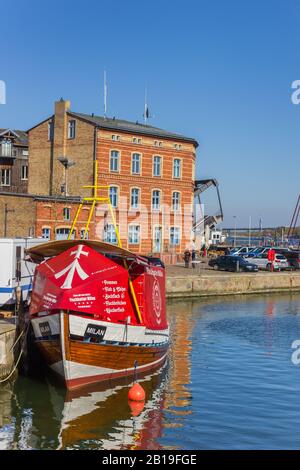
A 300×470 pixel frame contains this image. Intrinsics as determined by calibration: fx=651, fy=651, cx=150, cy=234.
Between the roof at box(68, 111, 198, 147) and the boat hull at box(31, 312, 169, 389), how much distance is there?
35.6 m

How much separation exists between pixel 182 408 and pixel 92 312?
12.0 ft

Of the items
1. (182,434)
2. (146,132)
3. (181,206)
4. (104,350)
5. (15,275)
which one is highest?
(146,132)

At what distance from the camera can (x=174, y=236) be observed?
5959 centimetres

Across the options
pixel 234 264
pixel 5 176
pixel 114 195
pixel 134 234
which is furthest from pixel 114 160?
pixel 5 176

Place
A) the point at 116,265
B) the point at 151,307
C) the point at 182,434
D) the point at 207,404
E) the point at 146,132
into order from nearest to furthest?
the point at 182,434, the point at 207,404, the point at 116,265, the point at 151,307, the point at 146,132

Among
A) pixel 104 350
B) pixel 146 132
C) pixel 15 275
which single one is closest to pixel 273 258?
pixel 146 132

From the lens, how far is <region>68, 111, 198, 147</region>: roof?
177ft

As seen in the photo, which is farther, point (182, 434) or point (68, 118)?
point (68, 118)

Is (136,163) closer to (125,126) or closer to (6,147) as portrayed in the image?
(125,126)

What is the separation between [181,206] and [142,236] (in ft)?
20.0

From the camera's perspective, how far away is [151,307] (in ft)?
73.2

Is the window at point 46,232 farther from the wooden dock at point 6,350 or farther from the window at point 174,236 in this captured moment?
the wooden dock at point 6,350

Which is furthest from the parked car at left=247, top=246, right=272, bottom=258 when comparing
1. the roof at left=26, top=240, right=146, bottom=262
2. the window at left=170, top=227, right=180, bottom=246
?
the roof at left=26, top=240, right=146, bottom=262

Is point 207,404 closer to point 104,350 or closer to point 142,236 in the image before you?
point 104,350
